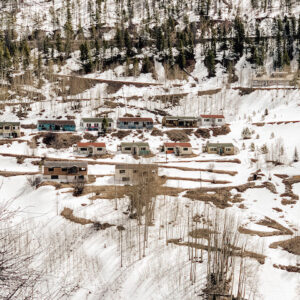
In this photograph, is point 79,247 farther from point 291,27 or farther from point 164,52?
point 291,27

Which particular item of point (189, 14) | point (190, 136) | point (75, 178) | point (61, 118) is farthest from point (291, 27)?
point (75, 178)

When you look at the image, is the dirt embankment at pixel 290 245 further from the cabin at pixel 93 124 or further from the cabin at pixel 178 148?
the cabin at pixel 93 124

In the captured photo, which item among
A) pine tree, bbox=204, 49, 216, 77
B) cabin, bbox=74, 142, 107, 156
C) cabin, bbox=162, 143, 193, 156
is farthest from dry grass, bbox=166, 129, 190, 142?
pine tree, bbox=204, 49, 216, 77

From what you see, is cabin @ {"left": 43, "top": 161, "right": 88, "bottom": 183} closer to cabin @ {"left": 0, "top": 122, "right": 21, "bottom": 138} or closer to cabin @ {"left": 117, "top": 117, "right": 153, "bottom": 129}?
cabin @ {"left": 0, "top": 122, "right": 21, "bottom": 138}

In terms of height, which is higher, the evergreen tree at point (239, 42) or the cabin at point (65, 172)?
the evergreen tree at point (239, 42)

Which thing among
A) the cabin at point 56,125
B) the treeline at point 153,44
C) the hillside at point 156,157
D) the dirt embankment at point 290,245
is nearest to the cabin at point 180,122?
the hillside at point 156,157
